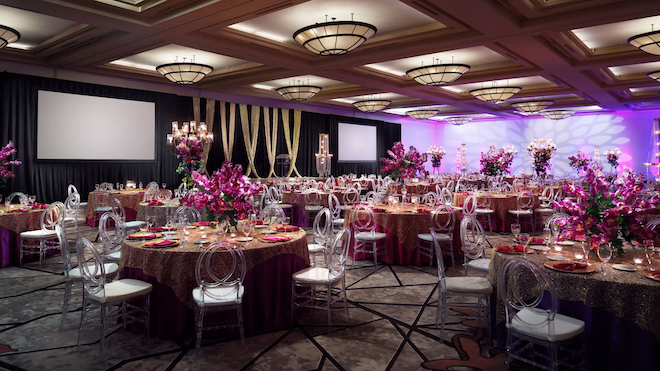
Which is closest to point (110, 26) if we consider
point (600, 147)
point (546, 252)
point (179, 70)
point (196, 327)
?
point (179, 70)

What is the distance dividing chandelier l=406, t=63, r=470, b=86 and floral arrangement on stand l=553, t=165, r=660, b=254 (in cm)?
530

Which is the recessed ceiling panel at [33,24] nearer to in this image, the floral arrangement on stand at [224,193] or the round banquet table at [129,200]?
the round banquet table at [129,200]

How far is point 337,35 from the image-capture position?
619 cm

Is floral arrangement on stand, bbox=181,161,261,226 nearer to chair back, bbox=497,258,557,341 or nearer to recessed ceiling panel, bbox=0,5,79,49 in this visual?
chair back, bbox=497,258,557,341

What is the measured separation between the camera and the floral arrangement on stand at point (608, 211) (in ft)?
10.7

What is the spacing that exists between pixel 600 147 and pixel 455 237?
14771 millimetres

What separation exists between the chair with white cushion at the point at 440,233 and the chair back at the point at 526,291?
8.82 ft

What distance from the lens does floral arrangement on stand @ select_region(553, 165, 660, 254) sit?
10.7 ft

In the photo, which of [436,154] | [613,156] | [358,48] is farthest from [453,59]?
[613,156]

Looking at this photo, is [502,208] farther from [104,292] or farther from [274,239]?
[104,292]

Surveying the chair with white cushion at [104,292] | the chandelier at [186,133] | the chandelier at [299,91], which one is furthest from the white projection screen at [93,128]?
the chair with white cushion at [104,292]

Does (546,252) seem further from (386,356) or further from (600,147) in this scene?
(600,147)

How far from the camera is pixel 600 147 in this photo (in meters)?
17.9

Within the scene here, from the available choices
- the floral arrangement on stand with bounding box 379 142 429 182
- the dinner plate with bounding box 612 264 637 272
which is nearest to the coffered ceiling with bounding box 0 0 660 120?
the floral arrangement on stand with bounding box 379 142 429 182
